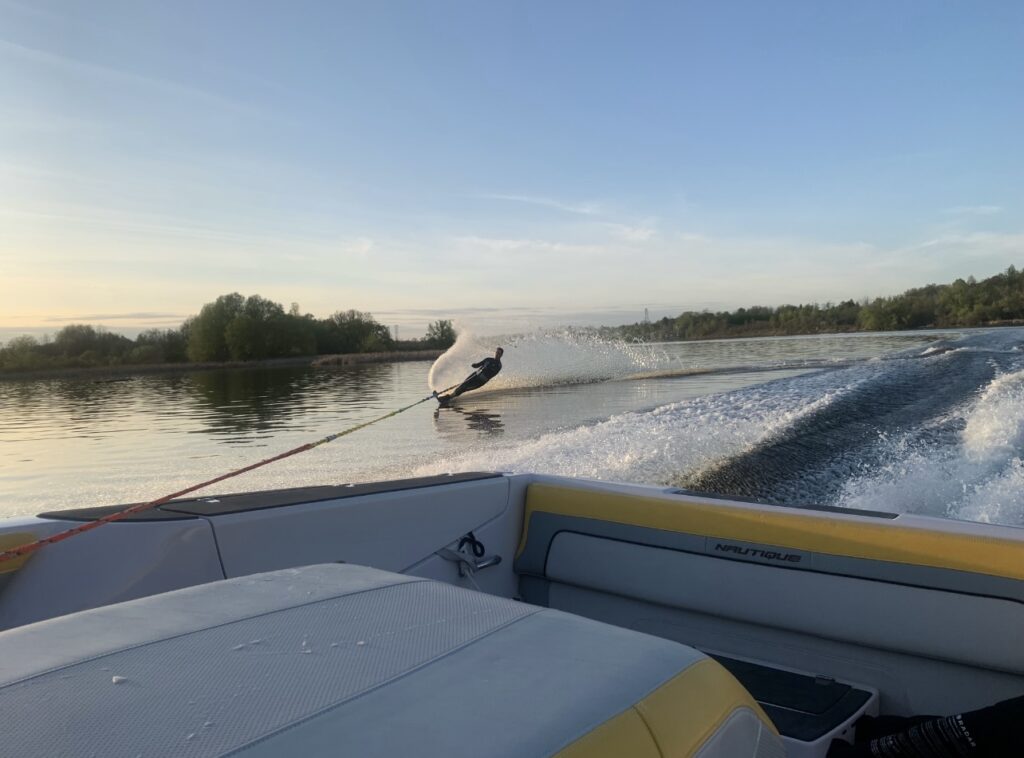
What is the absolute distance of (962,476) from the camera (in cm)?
580

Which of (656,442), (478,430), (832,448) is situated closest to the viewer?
(832,448)

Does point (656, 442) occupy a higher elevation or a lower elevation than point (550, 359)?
lower

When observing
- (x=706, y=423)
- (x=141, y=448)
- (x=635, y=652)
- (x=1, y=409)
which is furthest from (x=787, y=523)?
(x=1, y=409)

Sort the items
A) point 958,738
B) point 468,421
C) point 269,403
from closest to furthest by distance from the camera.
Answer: point 958,738 → point 468,421 → point 269,403

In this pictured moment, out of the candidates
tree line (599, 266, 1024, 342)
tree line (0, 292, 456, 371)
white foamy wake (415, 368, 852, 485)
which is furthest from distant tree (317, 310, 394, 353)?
white foamy wake (415, 368, 852, 485)

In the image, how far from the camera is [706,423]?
8461 mm

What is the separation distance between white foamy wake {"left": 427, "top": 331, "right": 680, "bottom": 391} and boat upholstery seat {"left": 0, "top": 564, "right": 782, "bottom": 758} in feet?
52.5

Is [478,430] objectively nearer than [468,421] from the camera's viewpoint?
Yes

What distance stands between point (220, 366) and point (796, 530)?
138ft

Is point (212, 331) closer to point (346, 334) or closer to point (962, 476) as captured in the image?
point (346, 334)

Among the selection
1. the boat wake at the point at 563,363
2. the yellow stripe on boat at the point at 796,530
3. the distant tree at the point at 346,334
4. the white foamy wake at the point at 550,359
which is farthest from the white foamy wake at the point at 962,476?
the distant tree at the point at 346,334

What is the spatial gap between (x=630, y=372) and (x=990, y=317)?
16336 millimetres

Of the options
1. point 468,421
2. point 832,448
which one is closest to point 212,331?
point 468,421

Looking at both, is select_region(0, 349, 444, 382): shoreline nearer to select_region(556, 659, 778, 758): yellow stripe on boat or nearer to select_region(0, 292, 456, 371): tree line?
select_region(0, 292, 456, 371): tree line
